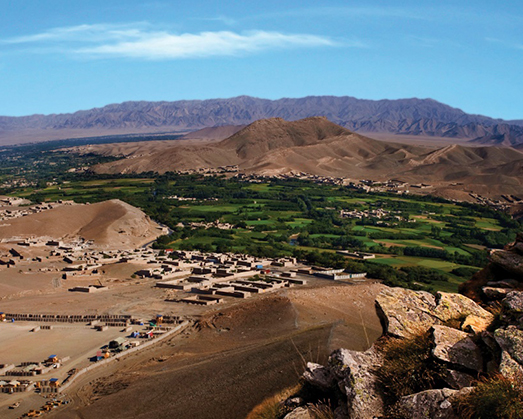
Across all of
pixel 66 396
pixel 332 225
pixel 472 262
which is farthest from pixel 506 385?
pixel 332 225

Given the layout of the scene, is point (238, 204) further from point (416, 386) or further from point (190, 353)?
point (416, 386)

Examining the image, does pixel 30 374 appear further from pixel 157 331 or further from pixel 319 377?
pixel 319 377

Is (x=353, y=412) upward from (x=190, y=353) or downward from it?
upward

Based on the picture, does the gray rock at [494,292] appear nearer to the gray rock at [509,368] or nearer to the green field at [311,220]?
the gray rock at [509,368]

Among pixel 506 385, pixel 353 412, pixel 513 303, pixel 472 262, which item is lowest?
pixel 472 262

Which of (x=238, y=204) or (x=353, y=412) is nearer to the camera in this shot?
(x=353, y=412)

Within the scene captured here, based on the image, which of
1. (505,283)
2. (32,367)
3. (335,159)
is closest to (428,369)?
(505,283)

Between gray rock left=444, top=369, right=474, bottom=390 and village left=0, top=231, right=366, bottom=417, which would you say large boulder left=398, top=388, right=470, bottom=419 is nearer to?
gray rock left=444, top=369, right=474, bottom=390

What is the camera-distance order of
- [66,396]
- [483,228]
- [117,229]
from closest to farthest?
[66,396]
[117,229]
[483,228]
